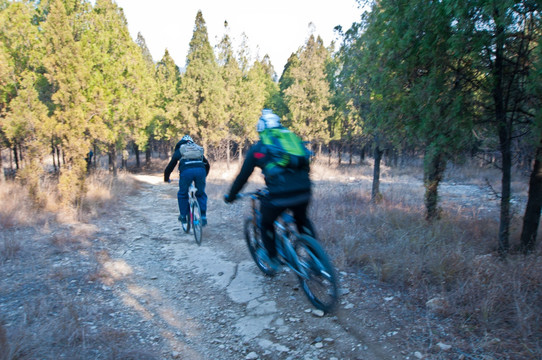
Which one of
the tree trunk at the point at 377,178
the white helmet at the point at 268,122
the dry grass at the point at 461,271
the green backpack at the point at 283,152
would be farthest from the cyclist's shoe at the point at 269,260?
the tree trunk at the point at 377,178

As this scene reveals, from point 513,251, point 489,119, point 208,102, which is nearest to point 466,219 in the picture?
point 513,251

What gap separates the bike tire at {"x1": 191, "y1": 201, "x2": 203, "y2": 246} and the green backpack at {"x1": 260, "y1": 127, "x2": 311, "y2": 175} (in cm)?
329

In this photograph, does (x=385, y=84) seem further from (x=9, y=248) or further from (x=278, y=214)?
(x=9, y=248)

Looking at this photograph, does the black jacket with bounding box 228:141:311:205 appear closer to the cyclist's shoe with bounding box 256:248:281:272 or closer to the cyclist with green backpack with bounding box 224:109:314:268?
the cyclist with green backpack with bounding box 224:109:314:268

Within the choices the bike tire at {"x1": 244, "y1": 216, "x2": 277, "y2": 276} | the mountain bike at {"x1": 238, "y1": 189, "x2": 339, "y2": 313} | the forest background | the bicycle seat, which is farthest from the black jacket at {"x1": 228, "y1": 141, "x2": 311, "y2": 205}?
the bicycle seat

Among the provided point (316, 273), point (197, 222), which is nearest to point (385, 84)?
point (316, 273)

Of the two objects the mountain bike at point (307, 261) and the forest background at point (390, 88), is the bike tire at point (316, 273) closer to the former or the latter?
the mountain bike at point (307, 261)

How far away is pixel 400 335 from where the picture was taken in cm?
291

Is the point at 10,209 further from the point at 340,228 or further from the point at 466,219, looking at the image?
the point at 466,219

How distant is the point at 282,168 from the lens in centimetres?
336

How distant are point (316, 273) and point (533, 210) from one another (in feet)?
13.6

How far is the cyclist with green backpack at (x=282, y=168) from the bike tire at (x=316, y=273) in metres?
0.31

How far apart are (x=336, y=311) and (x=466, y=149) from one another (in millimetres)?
3951

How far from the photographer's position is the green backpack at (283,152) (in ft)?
10.9
